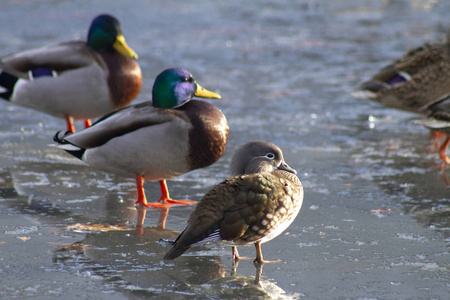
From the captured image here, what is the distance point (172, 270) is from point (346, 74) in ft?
20.8

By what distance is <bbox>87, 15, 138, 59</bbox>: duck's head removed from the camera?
6.62 metres

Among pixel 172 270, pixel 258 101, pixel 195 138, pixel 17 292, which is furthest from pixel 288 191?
pixel 258 101

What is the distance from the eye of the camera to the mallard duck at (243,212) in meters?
3.57

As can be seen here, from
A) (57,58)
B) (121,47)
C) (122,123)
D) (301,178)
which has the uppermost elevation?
(121,47)

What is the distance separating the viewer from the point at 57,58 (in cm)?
657

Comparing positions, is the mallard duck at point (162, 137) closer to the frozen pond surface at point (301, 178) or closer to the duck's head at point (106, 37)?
the frozen pond surface at point (301, 178)

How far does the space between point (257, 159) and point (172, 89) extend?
3.81 ft

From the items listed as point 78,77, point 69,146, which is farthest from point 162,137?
point 78,77

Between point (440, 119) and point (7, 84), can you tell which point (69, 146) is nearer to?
point (7, 84)

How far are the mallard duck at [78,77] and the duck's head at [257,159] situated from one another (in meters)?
2.65

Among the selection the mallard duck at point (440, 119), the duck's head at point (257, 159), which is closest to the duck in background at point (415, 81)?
the mallard duck at point (440, 119)

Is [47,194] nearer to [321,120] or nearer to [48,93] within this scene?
[48,93]

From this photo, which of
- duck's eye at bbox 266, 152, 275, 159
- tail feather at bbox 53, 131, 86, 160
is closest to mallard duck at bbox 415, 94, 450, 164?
duck's eye at bbox 266, 152, 275, 159

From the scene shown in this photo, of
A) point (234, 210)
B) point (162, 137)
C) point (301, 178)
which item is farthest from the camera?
point (301, 178)
